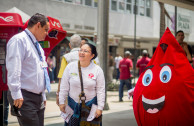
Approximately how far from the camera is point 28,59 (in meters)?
3.25

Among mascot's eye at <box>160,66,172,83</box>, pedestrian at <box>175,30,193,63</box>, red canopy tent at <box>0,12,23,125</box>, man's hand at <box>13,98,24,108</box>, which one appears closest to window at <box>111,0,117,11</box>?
pedestrian at <box>175,30,193,63</box>

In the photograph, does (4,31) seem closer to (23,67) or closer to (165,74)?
(23,67)

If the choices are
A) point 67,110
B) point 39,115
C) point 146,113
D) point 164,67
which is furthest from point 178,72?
point 39,115

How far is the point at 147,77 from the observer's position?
15.8 feet

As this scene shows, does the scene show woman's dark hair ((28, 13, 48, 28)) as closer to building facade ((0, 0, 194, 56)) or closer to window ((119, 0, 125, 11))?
building facade ((0, 0, 194, 56))

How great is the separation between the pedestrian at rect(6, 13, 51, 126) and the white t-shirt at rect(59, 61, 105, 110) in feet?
2.18

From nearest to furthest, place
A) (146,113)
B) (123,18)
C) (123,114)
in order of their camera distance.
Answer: (146,113)
(123,114)
(123,18)

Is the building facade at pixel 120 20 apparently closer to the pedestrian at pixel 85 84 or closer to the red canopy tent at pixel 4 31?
Answer: the red canopy tent at pixel 4 31

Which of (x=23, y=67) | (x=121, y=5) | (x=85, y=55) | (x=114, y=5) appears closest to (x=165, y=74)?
(x=85, y=55)

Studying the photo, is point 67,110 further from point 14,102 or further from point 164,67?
point 164,67

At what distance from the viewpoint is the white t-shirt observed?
4027 millimetres

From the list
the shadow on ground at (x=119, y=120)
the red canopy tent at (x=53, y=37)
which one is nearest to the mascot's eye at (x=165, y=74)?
the shadow on ground at (x=119, y=120)

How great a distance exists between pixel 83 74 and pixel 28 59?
39.2 inches

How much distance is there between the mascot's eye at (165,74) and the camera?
451cm
